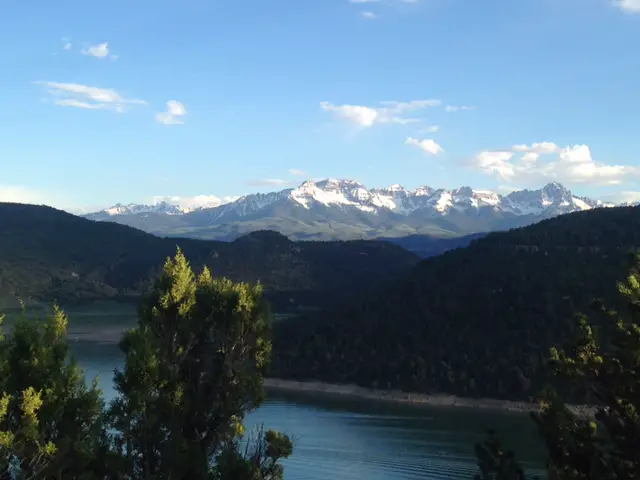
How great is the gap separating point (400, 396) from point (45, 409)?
78418 millimetres

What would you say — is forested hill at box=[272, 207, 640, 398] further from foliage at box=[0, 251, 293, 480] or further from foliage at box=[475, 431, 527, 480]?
foliage at box=[0, 251, 293, 480]

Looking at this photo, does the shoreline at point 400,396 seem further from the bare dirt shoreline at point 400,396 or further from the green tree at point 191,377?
the green tree at point 191,377

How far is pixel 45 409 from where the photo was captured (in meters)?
19.0

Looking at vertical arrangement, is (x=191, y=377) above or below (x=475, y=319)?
above

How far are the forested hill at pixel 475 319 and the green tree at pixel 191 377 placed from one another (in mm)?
69349

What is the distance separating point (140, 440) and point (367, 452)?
46220 millimetres

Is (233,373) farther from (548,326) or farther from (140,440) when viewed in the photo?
(548,326)

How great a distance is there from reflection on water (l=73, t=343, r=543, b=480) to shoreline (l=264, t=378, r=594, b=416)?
90.8 inches

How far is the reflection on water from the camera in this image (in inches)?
2314

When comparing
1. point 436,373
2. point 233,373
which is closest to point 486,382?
point 436,373

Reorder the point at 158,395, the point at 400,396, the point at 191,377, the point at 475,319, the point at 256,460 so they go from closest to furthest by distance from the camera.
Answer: the point at 158,395, the point at 256,460, the point at 191,377, the point at 400,396, the point at 475,319

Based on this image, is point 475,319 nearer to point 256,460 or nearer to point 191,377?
point 191,377

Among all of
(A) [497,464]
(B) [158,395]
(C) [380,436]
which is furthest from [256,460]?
(C) [380,436]

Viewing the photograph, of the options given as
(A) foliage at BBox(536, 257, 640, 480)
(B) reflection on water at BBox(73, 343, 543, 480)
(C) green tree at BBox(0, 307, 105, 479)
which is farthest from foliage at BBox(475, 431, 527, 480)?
(B) reflection on water at BBox(73, 343, 543, 480)
